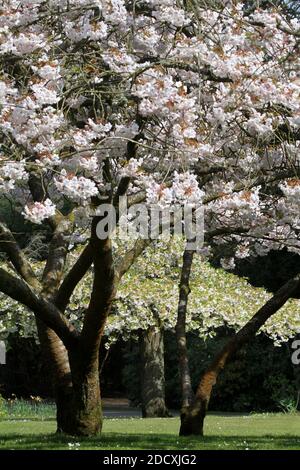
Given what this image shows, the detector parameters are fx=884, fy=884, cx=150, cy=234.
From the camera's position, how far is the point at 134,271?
1588cm

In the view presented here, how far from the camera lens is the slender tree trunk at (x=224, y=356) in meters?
9.41

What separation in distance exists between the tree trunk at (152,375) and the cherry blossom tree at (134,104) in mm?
8689

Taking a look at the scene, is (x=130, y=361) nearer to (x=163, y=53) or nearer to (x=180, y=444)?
(x=180, y=444)

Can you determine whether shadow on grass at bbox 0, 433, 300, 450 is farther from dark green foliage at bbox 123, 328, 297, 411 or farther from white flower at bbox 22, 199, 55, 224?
dark green foliage at bbox 123, 328, 297, 411

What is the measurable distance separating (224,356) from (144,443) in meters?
1.31

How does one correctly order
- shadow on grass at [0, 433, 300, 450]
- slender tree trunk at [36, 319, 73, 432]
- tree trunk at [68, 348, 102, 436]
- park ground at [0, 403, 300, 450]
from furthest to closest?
slender tree trunk at [36, 319, 73, 432], tree trunk at [68, 348, 102, 436], park ground at [0, 403, 300, 450], shadow on grass at [0, 433, 300, 450]

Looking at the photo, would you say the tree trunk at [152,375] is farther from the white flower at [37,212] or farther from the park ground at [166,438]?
the white flower at [37,212]

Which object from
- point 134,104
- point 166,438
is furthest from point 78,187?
point 166,438

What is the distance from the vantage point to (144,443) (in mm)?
9023

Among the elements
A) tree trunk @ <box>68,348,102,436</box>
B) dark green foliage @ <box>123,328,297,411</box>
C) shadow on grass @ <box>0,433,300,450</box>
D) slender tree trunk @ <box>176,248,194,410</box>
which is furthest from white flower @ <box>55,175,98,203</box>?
dark green foliage @ <box>123,328,297,411</box>

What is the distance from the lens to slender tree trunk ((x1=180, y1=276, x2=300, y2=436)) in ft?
30.9

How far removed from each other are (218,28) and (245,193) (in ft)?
4.76

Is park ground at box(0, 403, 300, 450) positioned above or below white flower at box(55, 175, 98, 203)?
below

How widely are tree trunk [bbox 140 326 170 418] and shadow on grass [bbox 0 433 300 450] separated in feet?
25.0
